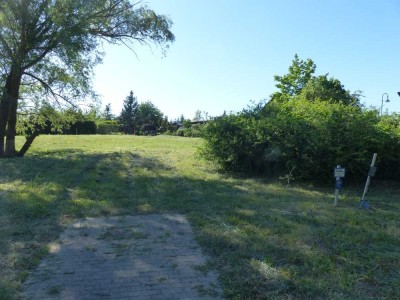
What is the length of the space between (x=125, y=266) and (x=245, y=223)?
94.6 inches

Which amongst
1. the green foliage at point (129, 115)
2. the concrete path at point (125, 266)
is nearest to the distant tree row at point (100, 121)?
the green foliage at point (129, 115)

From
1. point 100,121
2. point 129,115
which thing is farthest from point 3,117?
point 129,115

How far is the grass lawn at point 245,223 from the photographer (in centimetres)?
436

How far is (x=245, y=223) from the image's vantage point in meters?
6.54

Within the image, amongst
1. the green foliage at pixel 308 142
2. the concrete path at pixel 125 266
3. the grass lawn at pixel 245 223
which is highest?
the green foliage at pixel 308 142

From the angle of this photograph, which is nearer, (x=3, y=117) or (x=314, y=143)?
(x=314, y=143)

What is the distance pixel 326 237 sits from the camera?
583cm

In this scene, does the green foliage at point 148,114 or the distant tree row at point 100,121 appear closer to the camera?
the distant tree row at point 100,121

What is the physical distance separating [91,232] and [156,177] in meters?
5.40

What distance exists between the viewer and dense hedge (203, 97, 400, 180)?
10.1 meters

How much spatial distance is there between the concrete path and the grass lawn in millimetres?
198

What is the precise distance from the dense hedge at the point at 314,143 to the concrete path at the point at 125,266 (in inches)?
194

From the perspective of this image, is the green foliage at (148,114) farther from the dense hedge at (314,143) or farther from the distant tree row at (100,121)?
the dense hedge at (314,143)

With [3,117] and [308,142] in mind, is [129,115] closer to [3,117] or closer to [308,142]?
[3,117]
